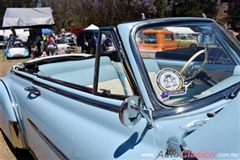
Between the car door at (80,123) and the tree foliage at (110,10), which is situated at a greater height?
the tree foliage at (110,10)

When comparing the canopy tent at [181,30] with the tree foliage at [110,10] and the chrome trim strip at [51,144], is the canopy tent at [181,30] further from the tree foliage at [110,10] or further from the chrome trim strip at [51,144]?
the tree foliage at [110,10]

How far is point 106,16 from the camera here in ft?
71.5

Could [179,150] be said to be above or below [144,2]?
below

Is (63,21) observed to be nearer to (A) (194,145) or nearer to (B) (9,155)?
(B) (9,155)

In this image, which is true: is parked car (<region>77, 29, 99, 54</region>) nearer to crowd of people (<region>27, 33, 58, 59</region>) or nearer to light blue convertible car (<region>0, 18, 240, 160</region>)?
light blue convertible car (<region>0, 18, 240, 160</region>)

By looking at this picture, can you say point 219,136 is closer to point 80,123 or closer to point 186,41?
point 80,123

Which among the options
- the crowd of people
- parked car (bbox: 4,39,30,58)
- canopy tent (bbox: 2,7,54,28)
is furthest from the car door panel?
canopy tent (bbox: 2,7,54,28)

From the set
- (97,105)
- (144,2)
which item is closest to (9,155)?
(97,105)

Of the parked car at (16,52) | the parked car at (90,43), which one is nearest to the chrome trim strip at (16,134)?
the parked car at (90,43)

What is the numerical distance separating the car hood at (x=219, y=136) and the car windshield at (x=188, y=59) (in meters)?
0.26

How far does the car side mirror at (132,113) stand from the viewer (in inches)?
46.6

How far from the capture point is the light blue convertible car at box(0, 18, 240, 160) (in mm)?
1176

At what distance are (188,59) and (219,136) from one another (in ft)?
3.42

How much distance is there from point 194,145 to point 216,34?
3.61 feet
